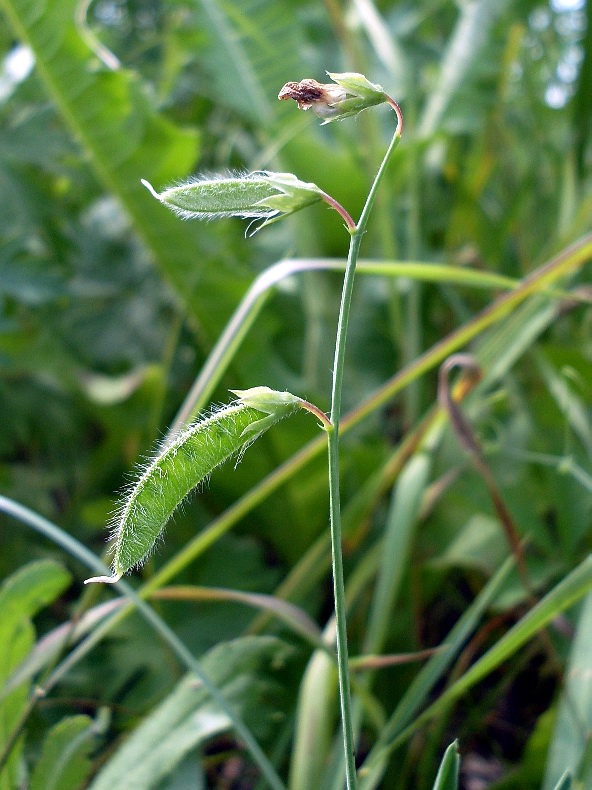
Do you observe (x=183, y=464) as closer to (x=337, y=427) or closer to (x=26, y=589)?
(x=337, y=427)

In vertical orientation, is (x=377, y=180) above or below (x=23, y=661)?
above

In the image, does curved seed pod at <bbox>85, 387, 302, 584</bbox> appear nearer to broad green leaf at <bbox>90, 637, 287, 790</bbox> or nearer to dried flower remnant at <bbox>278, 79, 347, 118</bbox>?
dried flower remnant at <bbox>278, 79, 347, 118</bbox>

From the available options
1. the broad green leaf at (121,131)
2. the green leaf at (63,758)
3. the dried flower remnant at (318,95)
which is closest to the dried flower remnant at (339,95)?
the dried flower remnant at (318,95)

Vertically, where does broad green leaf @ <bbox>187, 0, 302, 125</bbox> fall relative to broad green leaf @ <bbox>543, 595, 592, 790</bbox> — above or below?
above

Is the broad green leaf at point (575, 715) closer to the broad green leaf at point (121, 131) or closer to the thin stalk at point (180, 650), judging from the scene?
the thin stalk at point (180, 650)

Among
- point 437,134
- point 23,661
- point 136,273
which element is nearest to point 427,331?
point 437,134

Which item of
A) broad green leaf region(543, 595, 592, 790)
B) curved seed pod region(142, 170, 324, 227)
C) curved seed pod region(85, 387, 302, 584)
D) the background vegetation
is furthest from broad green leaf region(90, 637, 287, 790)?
curved seed pod region(142, 170, 324, 227)

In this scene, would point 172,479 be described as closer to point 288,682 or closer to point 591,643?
point 591,643
